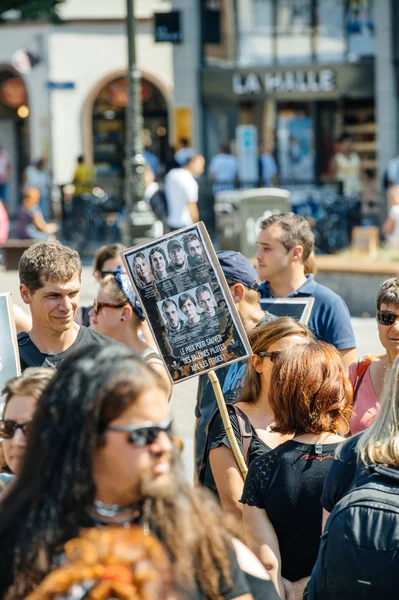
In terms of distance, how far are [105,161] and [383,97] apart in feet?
41.6

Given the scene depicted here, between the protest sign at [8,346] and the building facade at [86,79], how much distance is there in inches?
1100

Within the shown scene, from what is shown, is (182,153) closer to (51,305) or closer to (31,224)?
(31,224)

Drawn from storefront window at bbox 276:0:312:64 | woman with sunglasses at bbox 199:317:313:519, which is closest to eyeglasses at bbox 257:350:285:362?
woman with sunglasses at bbox 199:317:313:519

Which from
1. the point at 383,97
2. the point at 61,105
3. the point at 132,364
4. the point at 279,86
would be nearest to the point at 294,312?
the point at 132,364

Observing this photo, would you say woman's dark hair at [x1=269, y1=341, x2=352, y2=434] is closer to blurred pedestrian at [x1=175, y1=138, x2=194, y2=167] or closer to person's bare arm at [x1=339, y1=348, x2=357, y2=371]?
person's bare arm at [x1=339, y1=348, x2=357, y2=371]

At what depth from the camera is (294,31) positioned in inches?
1016

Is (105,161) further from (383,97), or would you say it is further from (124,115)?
(383,97)

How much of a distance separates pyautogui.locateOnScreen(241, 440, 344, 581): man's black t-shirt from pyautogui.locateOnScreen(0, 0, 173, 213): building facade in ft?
96.2

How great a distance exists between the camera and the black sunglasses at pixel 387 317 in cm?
539

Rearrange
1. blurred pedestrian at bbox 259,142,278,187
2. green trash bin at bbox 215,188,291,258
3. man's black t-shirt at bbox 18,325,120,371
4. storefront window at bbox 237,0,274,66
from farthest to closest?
storefront window at bbox 237,0,274,66 < blurred pedestrian at bbox 259,142,278,187 < green trash bin at bbox 215,188,291,258 < man's black t-shirt at bbox 18,325,120,371

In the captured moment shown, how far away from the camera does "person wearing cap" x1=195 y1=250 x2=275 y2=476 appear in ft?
17.5

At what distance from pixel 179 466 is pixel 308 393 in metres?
1.42

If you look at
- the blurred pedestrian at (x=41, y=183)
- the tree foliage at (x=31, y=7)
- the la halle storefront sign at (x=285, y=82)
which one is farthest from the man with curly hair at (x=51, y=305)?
the blurred pedestrian at (x=41, y=183)

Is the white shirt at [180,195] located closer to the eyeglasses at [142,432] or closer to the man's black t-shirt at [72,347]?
the man's black t-shirt at [72,347]
